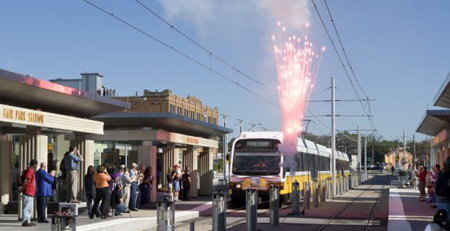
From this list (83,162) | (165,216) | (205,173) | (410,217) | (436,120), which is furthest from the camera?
(436,120)

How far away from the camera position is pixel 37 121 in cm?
1817

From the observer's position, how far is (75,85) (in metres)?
68.8

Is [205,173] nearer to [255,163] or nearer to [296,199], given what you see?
[255,163]

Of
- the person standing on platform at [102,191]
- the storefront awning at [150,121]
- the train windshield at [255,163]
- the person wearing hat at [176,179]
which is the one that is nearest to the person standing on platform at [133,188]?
the person standing on platform at [102,191]

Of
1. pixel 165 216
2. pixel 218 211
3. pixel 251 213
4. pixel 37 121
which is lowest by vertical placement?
pixel 251 213

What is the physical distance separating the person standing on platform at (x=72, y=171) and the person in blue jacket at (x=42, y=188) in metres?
2.10

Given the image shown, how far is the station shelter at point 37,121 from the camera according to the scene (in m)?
17.4

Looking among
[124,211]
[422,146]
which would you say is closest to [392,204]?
[124,211]

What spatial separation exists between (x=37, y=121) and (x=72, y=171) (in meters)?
2.86

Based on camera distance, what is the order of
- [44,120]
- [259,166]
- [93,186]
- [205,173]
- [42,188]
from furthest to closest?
[205,173], [259,166], [93,186], [44,120], [42,188]

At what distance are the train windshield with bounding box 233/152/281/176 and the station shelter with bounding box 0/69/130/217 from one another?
6.21 m

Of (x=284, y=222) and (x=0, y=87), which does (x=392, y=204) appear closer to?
(x=284, y=222)

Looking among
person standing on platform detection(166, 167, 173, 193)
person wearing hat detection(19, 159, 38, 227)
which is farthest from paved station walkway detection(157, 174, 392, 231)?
person standing on platform detection(166, 167, 173, 193)

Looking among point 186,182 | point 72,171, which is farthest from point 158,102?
point 72,171
